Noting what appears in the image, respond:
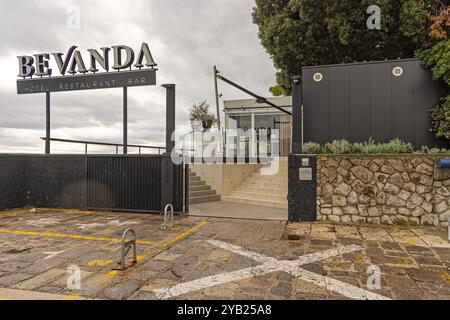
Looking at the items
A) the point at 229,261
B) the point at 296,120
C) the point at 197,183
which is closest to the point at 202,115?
the point at 197,183

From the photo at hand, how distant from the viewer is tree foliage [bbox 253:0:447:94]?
8734mm

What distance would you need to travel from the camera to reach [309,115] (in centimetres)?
821

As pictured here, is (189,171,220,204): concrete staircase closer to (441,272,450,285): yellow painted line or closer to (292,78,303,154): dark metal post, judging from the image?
(292,78,303,154): dark metal post

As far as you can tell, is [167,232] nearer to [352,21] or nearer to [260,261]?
[260,261]

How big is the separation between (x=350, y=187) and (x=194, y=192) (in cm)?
547

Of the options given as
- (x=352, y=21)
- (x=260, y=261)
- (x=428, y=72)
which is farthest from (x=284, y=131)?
(x=260, y=261)

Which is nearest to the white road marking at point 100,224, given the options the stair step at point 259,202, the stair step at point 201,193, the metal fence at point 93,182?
the metal fence at point 93,182

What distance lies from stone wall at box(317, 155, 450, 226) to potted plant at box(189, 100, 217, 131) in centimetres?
1265

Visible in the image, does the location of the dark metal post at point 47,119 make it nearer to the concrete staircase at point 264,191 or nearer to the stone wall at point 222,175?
the stone wall at point 222,175

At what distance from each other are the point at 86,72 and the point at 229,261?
25.3 ft

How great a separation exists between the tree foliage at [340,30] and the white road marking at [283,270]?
320 inches

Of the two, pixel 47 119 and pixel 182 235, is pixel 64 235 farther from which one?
pixel 47 119

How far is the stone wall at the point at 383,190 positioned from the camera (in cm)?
609
